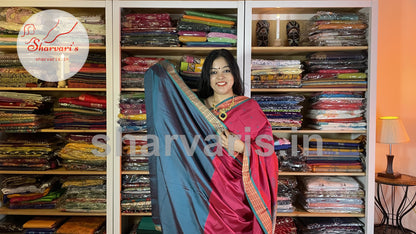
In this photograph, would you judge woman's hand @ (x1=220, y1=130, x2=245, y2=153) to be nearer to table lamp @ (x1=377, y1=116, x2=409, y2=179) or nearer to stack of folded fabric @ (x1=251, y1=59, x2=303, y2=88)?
stack of folded fabric @ (x1=251, y1=59, x2=303, y2=88)

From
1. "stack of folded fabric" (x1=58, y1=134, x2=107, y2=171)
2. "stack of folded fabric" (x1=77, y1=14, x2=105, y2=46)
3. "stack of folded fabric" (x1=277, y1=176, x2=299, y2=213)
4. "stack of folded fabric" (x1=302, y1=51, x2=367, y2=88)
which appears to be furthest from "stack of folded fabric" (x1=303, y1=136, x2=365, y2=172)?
"stack of folded fabric" (x1=77, y1=14, x2=105, y2=46)

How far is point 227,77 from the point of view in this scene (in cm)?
191

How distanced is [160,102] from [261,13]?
1.18m

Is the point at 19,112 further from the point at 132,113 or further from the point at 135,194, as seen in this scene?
the point at 135,194

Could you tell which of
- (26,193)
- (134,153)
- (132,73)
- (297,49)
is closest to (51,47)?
(132,73)

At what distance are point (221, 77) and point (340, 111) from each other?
1066 mm

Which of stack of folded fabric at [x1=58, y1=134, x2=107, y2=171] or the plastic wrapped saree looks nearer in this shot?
the plastic wrapped saree

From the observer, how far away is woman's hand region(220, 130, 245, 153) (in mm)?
1760

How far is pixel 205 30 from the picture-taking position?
2359mm

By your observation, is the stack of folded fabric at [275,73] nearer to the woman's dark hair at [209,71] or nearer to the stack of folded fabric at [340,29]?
the stack of folded fabric at [340,29]


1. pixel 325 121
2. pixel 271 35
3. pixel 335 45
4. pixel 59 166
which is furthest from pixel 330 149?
pixel 59 166

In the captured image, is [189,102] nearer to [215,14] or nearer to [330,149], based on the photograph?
[215,14]

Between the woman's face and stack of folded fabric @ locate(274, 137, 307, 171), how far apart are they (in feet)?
2.49

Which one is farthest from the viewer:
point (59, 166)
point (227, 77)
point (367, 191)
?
point (59, 166)
